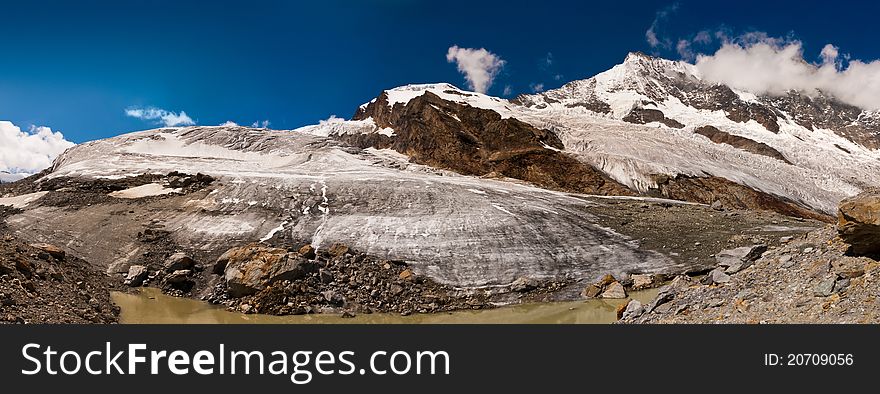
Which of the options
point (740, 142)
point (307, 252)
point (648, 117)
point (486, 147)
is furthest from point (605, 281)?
point (648, 117)

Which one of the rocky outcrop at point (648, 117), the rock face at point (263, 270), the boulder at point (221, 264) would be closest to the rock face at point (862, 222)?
the rock face at point (263, 270)

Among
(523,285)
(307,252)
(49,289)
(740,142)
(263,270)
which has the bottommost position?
(523,285)

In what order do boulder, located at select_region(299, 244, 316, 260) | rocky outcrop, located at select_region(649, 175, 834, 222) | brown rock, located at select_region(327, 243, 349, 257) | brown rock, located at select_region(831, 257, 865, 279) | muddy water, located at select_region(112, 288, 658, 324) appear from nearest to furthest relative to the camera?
brown rock, located at select_region(831, 257, 865, 279) < muddy water, located at select_region(112, 288, 658, 324) < boulder, located at select_region(299, 244, 316, 260) < brown rock, located at select_region(327, 243, 349, 257) < rocky outcrop, located at select_region(649, 175, 834, 222)

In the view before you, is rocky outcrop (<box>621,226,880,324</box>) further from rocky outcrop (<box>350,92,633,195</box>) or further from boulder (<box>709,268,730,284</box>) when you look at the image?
rocky outcrop (<box>350,92,633,195</box>)

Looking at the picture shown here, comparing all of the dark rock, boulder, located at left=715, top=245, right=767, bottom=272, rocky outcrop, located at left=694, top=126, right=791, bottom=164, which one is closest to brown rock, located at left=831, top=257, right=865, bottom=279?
boulder, located at left=715, top=245, right=767, bottom=272

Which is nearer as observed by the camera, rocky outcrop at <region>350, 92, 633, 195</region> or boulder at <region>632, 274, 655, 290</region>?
boulder at <region>632, 274, 655, 290</region>

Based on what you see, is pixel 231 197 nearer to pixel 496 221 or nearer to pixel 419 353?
pixel 496 221

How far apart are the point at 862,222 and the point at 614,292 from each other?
37.6ft

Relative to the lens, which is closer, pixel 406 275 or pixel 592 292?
pixel 592 292

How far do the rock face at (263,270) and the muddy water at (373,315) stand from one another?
45.0 inches

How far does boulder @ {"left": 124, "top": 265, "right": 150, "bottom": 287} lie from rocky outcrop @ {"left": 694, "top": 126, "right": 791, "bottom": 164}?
104 meters

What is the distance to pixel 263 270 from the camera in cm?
2056

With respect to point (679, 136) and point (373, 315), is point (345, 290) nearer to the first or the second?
point (373, 315)

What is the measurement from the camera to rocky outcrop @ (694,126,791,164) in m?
99.9
